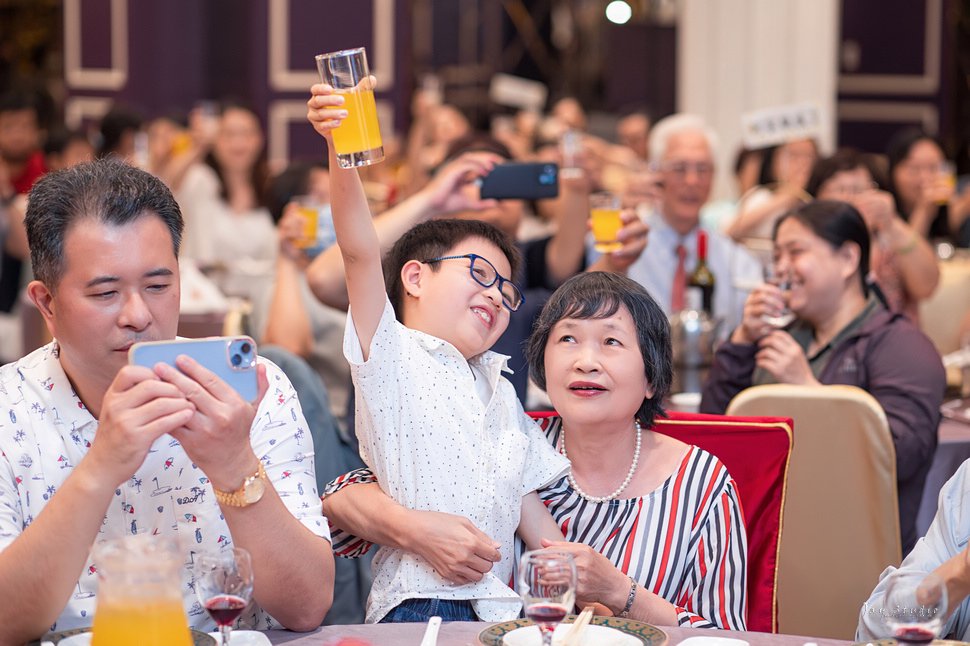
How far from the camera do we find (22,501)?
169cm

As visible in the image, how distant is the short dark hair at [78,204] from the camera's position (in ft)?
5.49

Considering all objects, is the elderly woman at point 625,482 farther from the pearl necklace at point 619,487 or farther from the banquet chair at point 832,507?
the banquet chair at point 832,507

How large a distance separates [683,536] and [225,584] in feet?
2.67

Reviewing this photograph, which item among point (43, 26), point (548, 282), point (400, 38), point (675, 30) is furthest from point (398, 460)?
point (43, 26)

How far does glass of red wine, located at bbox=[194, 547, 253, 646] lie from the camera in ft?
4.79

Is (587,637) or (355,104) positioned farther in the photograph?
(355,104)

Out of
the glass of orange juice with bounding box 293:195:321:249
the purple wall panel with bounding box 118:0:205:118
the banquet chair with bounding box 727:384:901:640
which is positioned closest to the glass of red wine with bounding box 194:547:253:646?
the banquet chair with bounding box 727:384:901:640

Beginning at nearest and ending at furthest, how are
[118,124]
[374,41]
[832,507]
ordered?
[832,507] < [118,124] < [374,41]

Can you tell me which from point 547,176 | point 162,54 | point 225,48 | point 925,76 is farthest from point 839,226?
point 925,76

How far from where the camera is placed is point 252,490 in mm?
1568

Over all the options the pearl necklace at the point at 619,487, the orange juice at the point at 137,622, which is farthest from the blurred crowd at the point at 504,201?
the orange juice at the point at 137,622

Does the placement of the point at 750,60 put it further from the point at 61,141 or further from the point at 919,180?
the point at 61,141

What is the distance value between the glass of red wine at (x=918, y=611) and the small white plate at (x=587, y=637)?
0.98 ft

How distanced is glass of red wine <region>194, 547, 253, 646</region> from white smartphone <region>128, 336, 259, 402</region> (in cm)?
19
